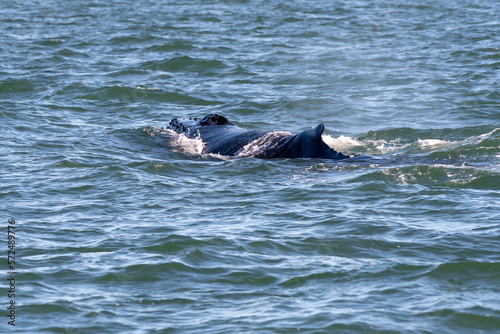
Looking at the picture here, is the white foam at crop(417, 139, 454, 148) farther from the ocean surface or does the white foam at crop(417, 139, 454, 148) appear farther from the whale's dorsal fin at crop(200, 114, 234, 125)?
the whale's dorsal fin at crop(200, 114, 234, 125)

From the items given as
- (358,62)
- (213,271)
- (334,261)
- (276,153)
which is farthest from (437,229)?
(358,62)

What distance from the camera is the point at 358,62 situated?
25.6 metres

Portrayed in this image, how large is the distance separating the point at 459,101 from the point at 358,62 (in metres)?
6.13

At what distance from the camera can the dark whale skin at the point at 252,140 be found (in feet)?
47.9

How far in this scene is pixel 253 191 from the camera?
13.1 metres

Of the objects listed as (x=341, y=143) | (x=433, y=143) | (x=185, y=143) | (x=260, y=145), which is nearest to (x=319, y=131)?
(x=260, y=145)

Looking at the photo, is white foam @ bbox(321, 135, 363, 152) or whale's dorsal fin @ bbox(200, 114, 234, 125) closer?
white foam @ bbox(321, 135, 363, 152)

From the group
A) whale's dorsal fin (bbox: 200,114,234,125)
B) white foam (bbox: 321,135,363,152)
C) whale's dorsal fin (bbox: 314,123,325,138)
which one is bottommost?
white foam (bbox: 321,135,363,152)

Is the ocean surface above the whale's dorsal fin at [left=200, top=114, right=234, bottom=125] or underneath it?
underneath

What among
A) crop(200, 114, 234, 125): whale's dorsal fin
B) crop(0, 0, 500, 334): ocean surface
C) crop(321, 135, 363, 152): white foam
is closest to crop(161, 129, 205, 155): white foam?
crop(0, 0, 500, 334): ocean surface

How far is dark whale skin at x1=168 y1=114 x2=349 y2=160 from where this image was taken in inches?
575

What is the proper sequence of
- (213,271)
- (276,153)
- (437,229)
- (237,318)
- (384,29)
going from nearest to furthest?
(237,318) → (213,271) → (437,229) → (276,153) → (384,29)

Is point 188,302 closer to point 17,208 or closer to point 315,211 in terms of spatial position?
point 315,211

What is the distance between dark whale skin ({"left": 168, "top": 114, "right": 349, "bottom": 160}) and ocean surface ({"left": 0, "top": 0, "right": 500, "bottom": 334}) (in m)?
0.26
